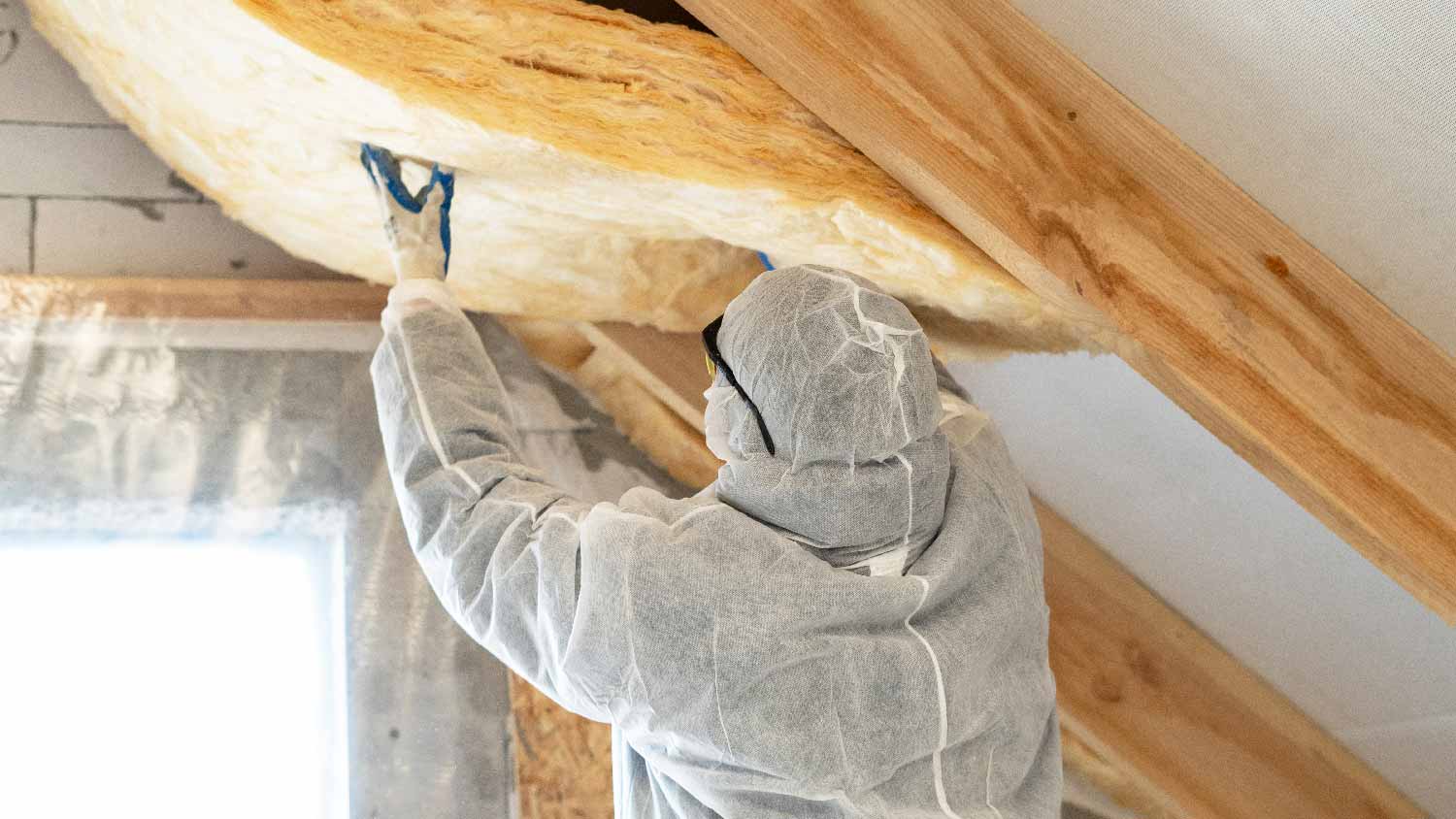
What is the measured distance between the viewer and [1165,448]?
215 centimetres

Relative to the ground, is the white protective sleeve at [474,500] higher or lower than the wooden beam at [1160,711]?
higher

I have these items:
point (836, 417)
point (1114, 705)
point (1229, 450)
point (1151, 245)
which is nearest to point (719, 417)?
point (836, 417)

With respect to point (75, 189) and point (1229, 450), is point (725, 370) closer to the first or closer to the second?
point (1229, 450)

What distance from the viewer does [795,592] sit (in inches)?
54.4

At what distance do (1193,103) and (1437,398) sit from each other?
1.59ft

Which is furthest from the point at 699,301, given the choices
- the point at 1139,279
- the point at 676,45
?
the point at 1139,279

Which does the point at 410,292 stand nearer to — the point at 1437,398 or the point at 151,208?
the point at 151,208

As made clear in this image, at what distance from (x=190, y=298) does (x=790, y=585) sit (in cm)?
125

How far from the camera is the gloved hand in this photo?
1688 millimetres

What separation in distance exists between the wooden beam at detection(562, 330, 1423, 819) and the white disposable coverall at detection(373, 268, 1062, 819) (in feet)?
2.66

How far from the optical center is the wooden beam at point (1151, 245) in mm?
1571

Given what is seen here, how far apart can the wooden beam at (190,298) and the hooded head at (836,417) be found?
101 cm

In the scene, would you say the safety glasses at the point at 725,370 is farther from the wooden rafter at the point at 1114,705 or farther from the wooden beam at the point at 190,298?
the wooden beam at the point at 190,298

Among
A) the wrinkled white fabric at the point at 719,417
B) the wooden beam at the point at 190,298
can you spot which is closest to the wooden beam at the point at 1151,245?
the wrinkled white fabric at the point at 719,417
